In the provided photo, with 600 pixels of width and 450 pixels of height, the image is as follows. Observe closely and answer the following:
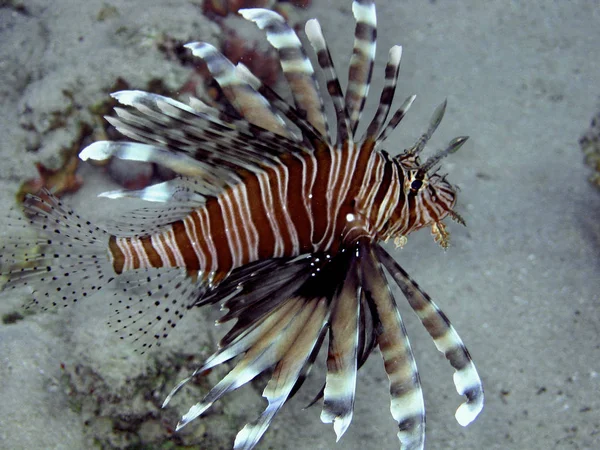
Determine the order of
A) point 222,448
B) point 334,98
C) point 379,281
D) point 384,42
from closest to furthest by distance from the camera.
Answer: point 379,281
point 334,98
point 222,448
point 384,42

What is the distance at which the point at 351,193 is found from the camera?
264 cm

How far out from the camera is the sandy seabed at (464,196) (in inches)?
133

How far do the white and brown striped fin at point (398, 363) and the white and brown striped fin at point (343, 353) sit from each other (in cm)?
8

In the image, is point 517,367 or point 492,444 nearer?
point 492,444

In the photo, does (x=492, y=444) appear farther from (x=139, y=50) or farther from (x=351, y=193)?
(x=139, y=50)

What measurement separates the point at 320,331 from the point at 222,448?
4.60ft

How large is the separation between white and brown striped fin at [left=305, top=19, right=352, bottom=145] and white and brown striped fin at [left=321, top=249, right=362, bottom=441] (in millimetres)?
663

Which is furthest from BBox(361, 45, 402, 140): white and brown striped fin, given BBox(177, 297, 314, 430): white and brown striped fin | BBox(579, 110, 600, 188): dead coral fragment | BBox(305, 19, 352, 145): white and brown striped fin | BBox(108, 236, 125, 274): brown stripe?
BBox(579, 110, 600, 188): dead coral fragment

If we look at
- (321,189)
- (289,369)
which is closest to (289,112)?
(321,189)

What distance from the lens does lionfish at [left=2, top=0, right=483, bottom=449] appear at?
247 centimetres

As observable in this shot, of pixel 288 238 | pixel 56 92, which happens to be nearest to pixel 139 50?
pixel 56 92

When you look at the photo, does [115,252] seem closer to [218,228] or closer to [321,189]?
[218,228]

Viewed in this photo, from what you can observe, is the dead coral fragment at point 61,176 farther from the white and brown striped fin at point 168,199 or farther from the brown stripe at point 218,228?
the brown stripe at point 218,228

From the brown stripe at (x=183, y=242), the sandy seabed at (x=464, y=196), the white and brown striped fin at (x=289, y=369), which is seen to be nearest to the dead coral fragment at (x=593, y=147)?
the sandy seabed at (x=464, y=196)
